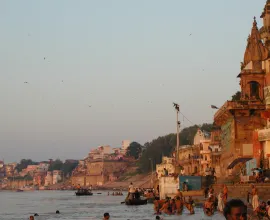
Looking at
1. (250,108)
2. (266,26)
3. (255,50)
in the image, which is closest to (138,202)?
(250,108)

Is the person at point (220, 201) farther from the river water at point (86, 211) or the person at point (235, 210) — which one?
the person at point (235, 210)

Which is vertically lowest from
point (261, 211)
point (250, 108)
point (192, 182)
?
point (261, 211)

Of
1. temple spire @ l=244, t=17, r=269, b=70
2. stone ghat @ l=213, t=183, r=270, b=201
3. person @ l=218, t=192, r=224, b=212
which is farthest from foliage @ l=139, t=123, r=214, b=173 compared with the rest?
person @ l=218, t=192, r=224, b=212

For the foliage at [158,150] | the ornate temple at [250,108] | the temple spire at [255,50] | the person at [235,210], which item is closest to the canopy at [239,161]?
the ornate temple at [250,108]

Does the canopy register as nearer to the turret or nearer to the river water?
the river water

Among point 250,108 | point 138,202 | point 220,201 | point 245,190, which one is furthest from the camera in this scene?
point 138,202

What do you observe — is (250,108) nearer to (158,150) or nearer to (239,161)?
(239,161)

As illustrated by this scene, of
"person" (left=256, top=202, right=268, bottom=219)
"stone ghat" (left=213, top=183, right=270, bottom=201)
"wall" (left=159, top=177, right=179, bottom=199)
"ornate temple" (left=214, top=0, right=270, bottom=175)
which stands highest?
Result: "ornate temple" (left=214, top=0, right=270, bottom=175)

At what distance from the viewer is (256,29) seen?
45000 millimetres

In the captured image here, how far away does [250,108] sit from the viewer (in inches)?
1662

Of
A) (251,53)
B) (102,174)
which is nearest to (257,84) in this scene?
(251,53)

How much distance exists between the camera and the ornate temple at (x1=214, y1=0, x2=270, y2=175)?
41.4m

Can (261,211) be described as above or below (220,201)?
below

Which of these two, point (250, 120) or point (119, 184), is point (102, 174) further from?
point (250, 120)
